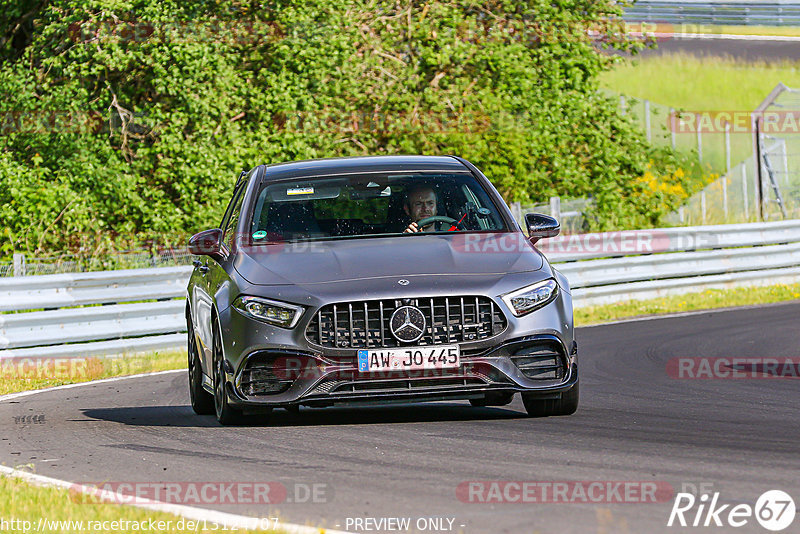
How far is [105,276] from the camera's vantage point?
595 inches

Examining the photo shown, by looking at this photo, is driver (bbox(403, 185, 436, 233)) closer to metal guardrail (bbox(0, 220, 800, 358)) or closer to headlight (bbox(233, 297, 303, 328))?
headlight (bbox(233, 297, 303, 328))

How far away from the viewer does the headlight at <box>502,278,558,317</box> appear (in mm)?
8203

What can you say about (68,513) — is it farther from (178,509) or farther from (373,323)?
(373,323)

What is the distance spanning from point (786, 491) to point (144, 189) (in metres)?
18.2

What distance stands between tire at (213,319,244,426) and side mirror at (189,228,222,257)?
652 millimetres

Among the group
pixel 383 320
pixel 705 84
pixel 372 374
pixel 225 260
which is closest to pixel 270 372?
pixel 372 374

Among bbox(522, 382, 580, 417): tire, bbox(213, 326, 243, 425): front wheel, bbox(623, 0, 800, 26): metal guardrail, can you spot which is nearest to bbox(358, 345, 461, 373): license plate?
bbox(522, 382, 580, 417): tire

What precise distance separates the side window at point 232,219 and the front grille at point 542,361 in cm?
215

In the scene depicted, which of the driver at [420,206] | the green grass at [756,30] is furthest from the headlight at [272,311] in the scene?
the green grass at [756,30]

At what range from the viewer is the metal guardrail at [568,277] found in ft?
47.1

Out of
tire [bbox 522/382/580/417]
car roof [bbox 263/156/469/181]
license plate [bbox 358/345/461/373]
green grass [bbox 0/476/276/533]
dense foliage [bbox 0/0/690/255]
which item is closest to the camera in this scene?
green grass [bbox 0/476/276/533]

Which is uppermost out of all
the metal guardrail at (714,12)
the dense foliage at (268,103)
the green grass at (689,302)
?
the dense foliage at (268,103)

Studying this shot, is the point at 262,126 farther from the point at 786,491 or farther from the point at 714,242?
the point at 786,491

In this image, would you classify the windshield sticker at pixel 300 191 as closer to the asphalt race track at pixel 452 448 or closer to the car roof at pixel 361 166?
the car roof at pixel 361 166
